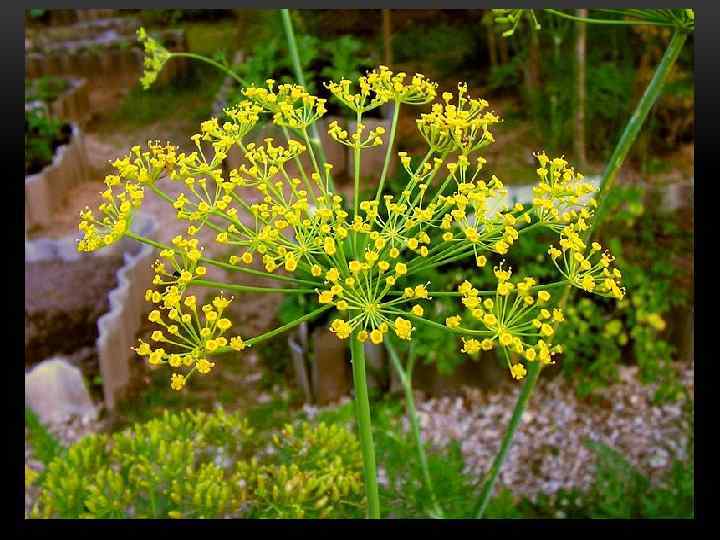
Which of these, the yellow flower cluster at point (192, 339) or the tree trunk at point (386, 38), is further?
the tree trunk at point (386, 38)

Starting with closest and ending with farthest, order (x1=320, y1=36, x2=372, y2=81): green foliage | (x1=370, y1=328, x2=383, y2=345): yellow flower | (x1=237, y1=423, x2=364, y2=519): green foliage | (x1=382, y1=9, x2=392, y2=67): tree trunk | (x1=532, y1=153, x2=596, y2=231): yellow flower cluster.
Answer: (x1=370, y1=328, x2=383, y2=345): yellow flower → (x1=532, y1=153, x2=596, y2=231): yellow flower cluster → (x1=237, y1=423, x2=364, y2=519): green foliage → (x1=382, y1=9, x2=392, y2=67): tree trunk → (x1=320, y1=36, x2=372, y2=81): green foliage

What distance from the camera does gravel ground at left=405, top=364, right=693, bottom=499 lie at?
7.58 feet

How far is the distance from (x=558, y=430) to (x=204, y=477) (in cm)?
162

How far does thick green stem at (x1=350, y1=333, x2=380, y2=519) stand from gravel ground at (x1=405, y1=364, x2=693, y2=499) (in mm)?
1559

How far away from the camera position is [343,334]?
1.97 ft

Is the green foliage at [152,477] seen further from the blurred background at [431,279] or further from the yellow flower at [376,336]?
the yellow flower at [376,336]

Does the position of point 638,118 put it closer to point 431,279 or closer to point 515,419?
point 515,419

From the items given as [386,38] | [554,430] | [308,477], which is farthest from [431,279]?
[308,477]

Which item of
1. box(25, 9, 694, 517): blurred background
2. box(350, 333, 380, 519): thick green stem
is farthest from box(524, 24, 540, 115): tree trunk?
box(350, 333, 380, 519): thick green stem

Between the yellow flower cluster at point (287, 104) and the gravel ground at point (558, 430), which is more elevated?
the yellow flower cluster at point (287, 104)

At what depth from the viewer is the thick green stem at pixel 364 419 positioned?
0.69 meters

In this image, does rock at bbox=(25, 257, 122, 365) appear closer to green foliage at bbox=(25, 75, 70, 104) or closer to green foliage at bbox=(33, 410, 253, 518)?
green foliage at bbox=(25, 75, 70, 104)

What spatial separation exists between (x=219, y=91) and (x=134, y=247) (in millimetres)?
875

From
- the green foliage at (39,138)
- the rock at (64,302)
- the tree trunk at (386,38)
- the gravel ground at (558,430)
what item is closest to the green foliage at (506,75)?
the tree trunk at (386,38)
